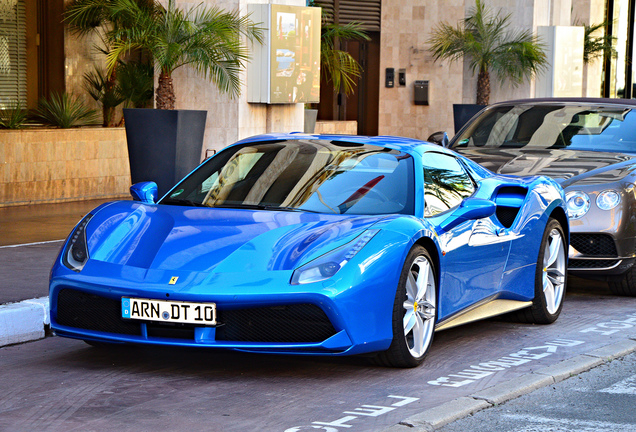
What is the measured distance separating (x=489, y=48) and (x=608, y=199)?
12010 millimetres

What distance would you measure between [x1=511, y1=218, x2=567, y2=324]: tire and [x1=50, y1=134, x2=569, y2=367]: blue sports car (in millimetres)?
115

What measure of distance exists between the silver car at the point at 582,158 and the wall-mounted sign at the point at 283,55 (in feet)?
12.8

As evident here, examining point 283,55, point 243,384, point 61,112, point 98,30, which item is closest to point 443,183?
point 243,384

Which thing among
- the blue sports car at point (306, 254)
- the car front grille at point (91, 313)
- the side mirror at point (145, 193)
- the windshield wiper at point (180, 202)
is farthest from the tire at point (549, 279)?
the car front grille at point (91, 313)

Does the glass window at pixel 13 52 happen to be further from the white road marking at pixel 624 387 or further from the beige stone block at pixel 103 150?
the white road marking at pixel 624 387

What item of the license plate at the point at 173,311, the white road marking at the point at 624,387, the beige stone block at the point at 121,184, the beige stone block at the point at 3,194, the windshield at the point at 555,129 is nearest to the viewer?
the license plate at the point at 173,311

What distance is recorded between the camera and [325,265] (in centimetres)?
495

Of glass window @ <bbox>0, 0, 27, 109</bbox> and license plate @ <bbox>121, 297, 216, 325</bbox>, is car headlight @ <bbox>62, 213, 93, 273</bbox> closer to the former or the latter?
license plate @ <bbox>121, 297, 216, 325</bbox>

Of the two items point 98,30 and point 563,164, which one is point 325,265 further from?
point 98,30

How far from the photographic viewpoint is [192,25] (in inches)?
464

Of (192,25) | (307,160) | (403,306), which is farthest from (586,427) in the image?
(192,25)

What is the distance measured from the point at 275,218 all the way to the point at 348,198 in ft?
1.59

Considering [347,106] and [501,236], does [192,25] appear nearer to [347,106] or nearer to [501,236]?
[501,236]

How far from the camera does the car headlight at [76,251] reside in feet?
17.3
